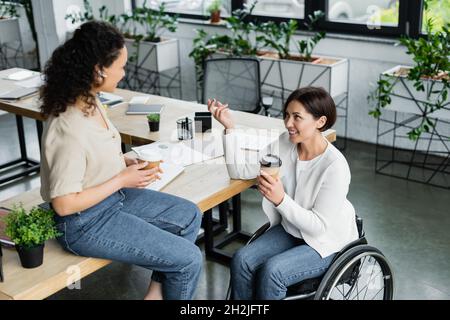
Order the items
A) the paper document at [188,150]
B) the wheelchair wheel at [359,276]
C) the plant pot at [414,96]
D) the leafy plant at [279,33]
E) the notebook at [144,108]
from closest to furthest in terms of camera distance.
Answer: the wheelchair wheel at [359,276] < the paper document at [188,150] < the notebook at [144,108] < the plant pot at [414,96] < the leafy plant at [279,33]

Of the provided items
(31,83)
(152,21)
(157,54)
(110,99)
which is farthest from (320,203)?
(152,21)

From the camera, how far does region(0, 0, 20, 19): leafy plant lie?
21.2ft

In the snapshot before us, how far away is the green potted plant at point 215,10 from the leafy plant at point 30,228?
4.06 m

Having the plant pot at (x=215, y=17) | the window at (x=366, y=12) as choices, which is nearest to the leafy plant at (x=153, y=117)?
the window at (x=366, y=12)

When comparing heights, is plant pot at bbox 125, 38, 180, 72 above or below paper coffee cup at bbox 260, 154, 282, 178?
below

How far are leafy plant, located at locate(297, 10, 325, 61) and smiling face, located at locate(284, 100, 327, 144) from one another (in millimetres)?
2507

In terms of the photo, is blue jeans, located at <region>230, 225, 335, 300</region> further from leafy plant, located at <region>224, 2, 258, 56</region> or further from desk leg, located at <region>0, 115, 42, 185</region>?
leafy plant, located at <region>224, 2, 258, 56</region>

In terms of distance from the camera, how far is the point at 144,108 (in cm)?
366

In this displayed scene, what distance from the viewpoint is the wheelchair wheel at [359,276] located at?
7.52ft

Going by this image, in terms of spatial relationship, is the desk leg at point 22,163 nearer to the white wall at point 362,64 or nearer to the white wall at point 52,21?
the white wall at point 52,21

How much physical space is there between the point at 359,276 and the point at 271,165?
59 cm

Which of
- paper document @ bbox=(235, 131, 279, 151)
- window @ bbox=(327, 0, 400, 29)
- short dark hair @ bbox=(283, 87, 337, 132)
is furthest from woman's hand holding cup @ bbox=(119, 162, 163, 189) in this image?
window @ bbox=(327, 0, 400, 29)

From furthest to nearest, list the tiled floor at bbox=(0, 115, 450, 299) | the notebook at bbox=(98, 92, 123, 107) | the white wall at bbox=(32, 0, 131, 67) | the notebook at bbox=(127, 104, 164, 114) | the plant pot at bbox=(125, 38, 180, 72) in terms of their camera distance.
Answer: the white wall at bbox=(32, 0, 131, 67) → the plant pot at bbox=(125, 38, 180, 72) → the notebook at bbox=(98, 92, 123, 107) → the notebook at bbox=(127, 104, 164, 114) → the tiled floor at bbox=(0, 115, 450, 299)
